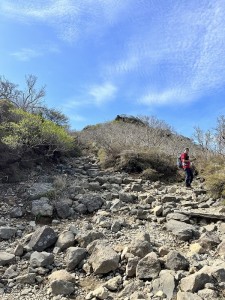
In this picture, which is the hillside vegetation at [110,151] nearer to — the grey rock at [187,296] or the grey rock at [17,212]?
the grey rock at [17,212]

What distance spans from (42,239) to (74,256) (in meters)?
1.04

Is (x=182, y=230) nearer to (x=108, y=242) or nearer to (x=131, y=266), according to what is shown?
(x=108, y=242)

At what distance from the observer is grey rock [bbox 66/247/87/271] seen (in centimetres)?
561

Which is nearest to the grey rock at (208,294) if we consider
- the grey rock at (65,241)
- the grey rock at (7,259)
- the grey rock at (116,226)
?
the grey rock at (65,241)

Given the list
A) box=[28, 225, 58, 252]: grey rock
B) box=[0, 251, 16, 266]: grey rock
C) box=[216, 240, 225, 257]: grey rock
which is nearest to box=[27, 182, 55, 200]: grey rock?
box=[28, 225, 58, 252]: grey rock

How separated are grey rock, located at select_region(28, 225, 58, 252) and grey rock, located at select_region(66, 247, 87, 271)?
2.23ft

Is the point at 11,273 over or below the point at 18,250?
below

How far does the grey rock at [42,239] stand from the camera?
20.7ft

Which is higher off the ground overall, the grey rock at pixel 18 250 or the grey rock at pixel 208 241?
the grey rock at pixel 208 241

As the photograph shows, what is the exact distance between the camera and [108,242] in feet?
21.1

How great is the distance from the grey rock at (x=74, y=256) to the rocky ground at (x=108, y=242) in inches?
0.7

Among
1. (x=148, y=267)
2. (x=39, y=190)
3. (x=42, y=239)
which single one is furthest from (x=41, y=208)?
(x=148, y=267)

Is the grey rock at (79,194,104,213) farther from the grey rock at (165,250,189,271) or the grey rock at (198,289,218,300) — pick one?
the grey rock at (198,289,218,300)

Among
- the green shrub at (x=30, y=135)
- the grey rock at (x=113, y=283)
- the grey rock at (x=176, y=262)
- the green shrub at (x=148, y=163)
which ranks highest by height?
the green shrub at (x=30, y=135)
